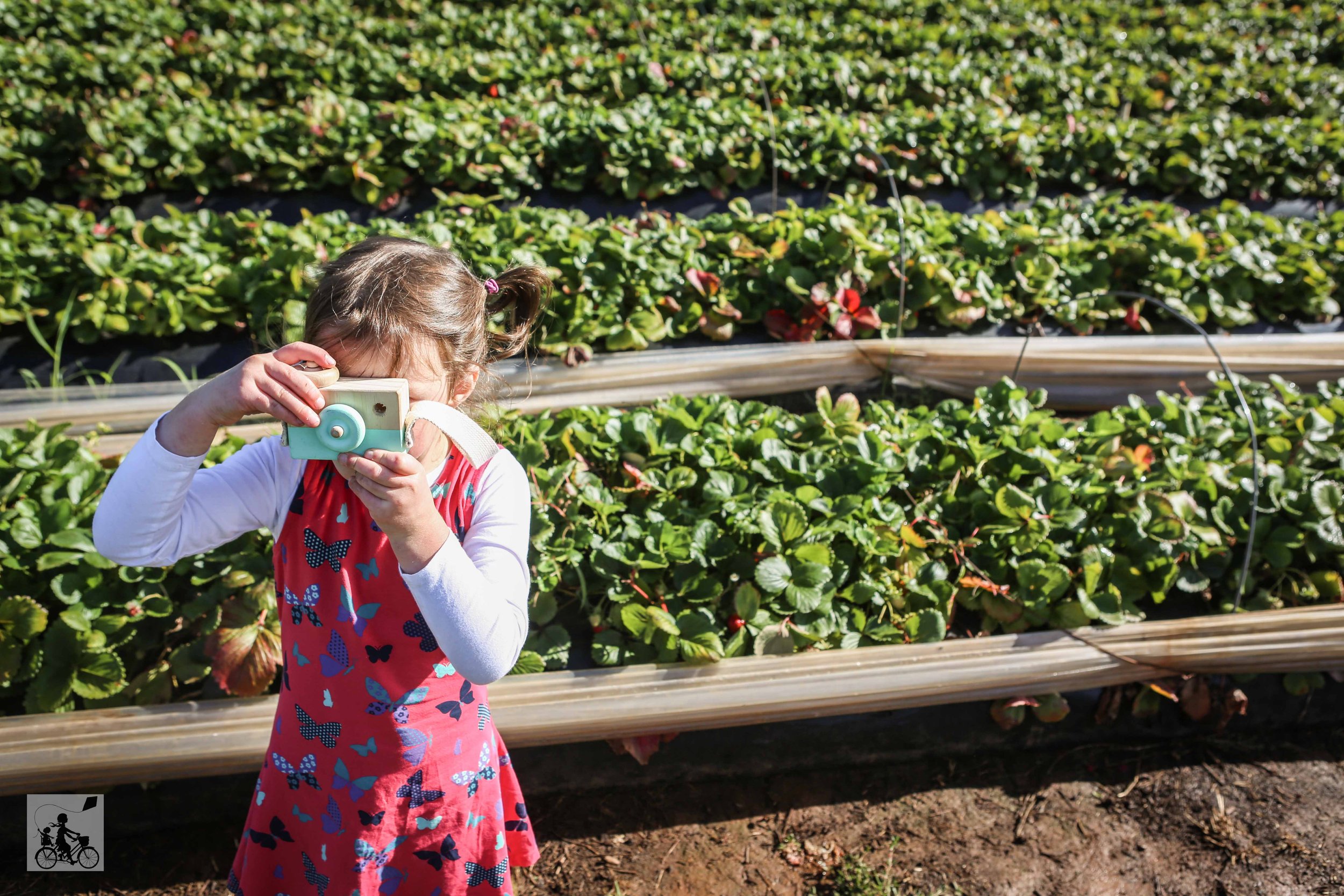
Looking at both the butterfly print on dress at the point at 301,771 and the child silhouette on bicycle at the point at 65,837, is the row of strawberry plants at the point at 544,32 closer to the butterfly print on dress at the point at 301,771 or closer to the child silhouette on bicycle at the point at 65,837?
the child silhouette on bicycle at the point at 65,837

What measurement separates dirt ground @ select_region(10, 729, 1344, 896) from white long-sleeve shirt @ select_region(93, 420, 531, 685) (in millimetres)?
1004

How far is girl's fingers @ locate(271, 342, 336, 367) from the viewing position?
0.90 m

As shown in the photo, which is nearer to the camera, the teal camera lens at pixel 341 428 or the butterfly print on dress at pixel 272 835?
the teal camera lens at pixel 341 428

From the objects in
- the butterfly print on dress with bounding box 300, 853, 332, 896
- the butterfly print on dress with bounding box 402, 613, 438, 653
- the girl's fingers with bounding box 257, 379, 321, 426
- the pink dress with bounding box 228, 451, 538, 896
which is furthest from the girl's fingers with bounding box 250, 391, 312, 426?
the butterfly print on dress with bounding box 300, 853, 332, 896

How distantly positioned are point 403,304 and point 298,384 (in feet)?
0.72

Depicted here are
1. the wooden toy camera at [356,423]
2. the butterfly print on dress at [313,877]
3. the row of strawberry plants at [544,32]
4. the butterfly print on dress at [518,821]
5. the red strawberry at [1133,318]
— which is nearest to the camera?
the wooden toy camera at [356,423]

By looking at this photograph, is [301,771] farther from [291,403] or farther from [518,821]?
[291,403]

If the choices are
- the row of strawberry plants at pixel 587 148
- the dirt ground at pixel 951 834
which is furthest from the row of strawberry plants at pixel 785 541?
the row of strawberry plants at pixel 587 148

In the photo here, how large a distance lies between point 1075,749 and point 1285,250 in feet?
9.53

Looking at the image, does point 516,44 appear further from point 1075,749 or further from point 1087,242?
point 1075,749

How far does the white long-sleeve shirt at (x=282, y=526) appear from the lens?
0.95m

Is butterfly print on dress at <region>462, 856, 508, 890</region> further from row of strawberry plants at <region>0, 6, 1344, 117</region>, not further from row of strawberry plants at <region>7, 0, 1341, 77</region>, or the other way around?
row of strawberry plants at <region>7, 0, 1341, 77</region>

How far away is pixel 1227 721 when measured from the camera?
2.14 meters

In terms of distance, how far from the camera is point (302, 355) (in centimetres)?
90
